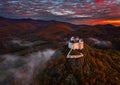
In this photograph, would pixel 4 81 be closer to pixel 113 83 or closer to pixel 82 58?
pixel 82 58

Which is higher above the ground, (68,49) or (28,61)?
(68,49)

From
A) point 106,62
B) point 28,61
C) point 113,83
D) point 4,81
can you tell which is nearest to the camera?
point 113,83

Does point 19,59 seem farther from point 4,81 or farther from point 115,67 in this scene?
point 115,67

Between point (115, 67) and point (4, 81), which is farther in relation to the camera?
point (4, 81)

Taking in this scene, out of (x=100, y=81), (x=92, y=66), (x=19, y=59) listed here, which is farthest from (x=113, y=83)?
(x=19, y=59)

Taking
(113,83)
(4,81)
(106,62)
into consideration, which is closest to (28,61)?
(4,81)

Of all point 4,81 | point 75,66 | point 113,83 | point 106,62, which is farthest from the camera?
point 4,81

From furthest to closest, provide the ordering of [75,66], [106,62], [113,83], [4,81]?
[4,81] < [106,62] < [113,83] < [75,66]

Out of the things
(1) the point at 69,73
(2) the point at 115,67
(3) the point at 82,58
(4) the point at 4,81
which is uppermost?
(3) the point at 82,58

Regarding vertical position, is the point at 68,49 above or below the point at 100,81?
above
